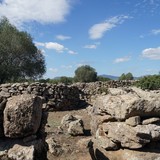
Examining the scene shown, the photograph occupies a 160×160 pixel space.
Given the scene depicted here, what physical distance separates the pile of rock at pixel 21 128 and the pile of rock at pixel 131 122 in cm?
232

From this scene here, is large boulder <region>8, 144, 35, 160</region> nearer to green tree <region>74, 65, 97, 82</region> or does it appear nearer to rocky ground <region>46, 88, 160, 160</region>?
rocky ground <region>46, 88, 160, 160</region>

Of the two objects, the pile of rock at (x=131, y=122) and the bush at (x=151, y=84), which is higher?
the bush at (x=151, y=84)

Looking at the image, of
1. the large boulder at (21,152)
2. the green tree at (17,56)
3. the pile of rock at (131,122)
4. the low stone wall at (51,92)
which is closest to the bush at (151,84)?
the low stone wall at (51,92)

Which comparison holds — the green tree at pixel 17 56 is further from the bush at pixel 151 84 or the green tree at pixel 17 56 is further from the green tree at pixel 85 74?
the green tree at pixel 85 74

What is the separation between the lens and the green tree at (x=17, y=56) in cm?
3212

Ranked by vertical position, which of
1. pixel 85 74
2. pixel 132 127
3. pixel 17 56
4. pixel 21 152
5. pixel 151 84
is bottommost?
pixel 21 152

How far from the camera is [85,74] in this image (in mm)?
64062

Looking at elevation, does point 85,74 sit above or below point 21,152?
above

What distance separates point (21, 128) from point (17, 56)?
93.9ft

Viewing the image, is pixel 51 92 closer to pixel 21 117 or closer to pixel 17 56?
pixel 21 117

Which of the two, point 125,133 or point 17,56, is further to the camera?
point 17,56

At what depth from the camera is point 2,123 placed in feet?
18.1

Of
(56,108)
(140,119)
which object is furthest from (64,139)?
(56,108)

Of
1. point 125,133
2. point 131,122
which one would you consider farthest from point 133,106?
point 125,133
